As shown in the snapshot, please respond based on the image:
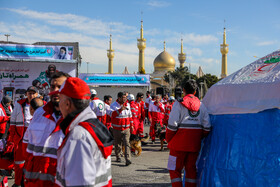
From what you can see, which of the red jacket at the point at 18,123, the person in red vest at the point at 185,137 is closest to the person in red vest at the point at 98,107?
the red jacket at the point at 18,123

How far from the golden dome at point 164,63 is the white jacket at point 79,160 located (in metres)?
84.1

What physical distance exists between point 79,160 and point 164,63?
84657 mm

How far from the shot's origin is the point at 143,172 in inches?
299

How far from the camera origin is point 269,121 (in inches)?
162

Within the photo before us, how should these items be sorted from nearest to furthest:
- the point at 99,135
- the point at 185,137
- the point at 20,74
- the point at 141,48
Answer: the point at 99,135 → the point at 185,137 → the point at 20,74 → the point at 141,48

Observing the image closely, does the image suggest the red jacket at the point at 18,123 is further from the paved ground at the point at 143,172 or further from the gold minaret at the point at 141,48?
the gold minaret at the point at 141,48

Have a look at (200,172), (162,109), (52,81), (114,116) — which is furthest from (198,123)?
(162,109)

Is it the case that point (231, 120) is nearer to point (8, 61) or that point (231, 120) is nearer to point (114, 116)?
point (114, 116)

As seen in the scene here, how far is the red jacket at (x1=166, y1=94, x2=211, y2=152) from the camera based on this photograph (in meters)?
4.60

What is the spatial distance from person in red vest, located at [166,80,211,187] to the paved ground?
6.16ft

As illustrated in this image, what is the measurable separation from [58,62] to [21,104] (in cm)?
785

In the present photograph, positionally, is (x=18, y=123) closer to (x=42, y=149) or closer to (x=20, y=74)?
(x=42, y=149)

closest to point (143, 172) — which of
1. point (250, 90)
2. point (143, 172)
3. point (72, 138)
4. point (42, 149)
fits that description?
point (143, 172)

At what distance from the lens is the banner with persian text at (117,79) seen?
23266 mm
